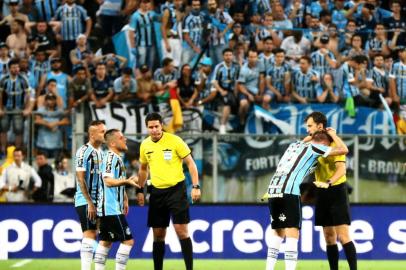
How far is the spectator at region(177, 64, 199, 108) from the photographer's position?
18.9 metres

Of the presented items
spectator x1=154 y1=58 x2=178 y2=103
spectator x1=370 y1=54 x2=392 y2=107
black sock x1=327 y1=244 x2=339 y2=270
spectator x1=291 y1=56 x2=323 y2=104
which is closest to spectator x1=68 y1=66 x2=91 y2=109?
spectator x1=154 y1=58 x2=178 y2=103

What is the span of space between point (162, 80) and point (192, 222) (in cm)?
354

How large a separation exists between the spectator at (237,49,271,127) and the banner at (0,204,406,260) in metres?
2.37

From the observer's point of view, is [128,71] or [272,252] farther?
[128,71]

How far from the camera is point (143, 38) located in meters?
20.2

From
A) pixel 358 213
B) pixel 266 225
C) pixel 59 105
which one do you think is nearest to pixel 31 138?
pixel 59 105

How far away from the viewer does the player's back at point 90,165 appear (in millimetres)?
12398

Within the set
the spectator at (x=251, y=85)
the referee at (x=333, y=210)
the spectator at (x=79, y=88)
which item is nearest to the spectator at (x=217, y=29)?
the spectator at (x=251, y=85)

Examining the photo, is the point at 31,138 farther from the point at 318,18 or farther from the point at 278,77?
the point at 318,18

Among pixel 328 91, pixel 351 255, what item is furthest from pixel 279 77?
pixel 351 255

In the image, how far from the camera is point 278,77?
63.3ft

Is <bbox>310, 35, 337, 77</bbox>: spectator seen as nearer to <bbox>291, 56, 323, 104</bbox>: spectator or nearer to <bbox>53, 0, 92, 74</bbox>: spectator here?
<bbox>291, 56, 323, 104</bbox>: spectator

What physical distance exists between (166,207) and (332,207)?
202 cm

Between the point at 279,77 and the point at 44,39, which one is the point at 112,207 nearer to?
the point at 279,77
